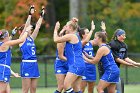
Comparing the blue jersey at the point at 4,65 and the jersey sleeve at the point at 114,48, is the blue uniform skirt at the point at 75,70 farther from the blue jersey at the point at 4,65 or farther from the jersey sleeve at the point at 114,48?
the jersey sleeve at the point at 114,48

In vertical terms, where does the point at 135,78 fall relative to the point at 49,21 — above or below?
below

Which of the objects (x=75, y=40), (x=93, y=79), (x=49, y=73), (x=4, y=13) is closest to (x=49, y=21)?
(x=4, y=13)

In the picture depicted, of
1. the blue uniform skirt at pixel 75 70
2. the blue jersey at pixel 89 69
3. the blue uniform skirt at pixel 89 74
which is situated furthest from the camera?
the blue uniform skirt at pixel 89 74

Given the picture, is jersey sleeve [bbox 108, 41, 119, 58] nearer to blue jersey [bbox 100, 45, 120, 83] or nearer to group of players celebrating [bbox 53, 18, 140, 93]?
group of players celebrating [bbox 53, 18, 140, 93]

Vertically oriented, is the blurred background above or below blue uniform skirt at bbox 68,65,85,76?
above

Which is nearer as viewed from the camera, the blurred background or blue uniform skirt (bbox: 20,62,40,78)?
blue uniform skirt (bbox: 20,62,40,78)

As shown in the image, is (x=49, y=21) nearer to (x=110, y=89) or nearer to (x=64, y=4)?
(x=64, y=4)

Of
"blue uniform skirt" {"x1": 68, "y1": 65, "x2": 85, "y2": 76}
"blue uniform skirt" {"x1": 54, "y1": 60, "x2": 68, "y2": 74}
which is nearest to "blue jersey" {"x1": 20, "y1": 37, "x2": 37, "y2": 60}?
"blue uniform skirt" {"x1": 54, "y1": 60, "x2": 68, "y2": 74}

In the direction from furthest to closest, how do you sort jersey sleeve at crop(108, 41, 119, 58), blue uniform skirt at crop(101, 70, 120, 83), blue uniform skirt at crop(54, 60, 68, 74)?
blue uniform skirt at crop(54, 60, 68, 74) → jersey sleeve at crop(108, 41, 119, 58) → blue uniform skirt at crop(101, 70, 120, 83)

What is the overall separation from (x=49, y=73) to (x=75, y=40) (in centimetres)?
947

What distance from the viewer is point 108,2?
40781 millimetres

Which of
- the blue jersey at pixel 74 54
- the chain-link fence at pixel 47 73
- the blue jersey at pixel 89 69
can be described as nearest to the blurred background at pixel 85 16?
the chain-link fence at pixel 47 73

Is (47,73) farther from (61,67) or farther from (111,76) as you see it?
(111,76)

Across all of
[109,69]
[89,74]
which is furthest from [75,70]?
[89,74]
